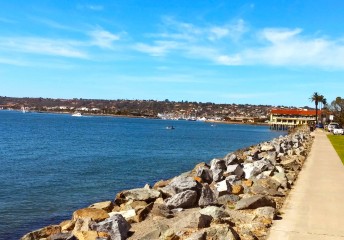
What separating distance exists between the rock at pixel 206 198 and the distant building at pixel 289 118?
495 ft

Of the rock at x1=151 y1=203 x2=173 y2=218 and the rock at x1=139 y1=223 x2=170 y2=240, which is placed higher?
the rock at x1=139 y1=223 x2=170 y2=240

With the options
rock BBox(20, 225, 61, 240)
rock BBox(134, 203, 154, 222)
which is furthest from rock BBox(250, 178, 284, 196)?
rock BBox(20, 225, 61, 240)

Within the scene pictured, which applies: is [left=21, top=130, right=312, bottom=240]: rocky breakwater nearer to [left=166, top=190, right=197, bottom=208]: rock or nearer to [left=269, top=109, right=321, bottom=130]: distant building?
[left=166, top=190, right=197, bottom=208]: rock

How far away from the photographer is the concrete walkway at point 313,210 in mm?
10102

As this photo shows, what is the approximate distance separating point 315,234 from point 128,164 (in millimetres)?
27643

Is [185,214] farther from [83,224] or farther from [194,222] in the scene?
[83,224]

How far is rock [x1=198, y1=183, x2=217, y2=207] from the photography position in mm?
13188

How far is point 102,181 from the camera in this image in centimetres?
2667

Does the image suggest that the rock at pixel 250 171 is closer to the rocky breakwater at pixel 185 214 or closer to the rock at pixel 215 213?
the rocky breakwater at pixel 185 214

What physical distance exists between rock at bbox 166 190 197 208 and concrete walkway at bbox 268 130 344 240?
109 inches

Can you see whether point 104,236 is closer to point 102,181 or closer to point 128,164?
point 102,181

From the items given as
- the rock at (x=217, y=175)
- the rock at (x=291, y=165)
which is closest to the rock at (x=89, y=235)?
the rock at (x=217, y=175)

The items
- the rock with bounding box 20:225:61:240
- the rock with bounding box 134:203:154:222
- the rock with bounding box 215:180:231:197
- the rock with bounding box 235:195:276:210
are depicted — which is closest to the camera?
the rock with bounding box 20:225:61:240

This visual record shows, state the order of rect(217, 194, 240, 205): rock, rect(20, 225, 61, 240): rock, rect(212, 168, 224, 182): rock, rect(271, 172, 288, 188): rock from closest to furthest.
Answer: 1. rect(20, 225, 61, 240): rock
2. rect(217, 194, 240, 205): rock
3. rect(271, 172, 288, 188): rock
4. rect(212, 168, 224, 182): rock
